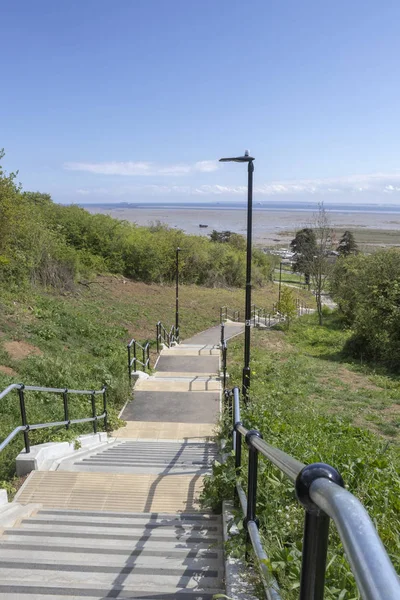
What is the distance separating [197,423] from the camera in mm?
10391

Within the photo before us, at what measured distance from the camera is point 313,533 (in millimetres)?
1172

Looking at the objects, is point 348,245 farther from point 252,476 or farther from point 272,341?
point 252,476

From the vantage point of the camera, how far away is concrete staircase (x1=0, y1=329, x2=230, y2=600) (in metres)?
2.87

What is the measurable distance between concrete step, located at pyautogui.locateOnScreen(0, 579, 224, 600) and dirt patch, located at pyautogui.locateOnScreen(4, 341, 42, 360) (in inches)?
407

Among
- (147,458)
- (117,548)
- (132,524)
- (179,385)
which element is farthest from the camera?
(179,385)

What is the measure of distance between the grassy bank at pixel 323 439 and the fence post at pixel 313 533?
84cm

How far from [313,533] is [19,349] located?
43.5 feet

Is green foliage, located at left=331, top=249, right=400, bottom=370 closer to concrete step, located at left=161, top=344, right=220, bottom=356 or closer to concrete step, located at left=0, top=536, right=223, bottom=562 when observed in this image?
concrete step, located at left=161, top=344, right=220, bottom=356

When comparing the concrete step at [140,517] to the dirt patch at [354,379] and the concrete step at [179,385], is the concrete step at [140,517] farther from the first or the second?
the dirt patch at [354,379]

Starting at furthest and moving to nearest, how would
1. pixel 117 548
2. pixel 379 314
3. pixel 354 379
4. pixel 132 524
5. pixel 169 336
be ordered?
pixel 169 336 < pixel 379 314 < pixel 354 379 < pixel 132 524 < pixel 117 548

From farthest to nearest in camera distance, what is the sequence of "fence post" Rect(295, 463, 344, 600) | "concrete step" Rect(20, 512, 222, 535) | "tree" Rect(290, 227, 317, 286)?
"tree" Rect(290, 227, 317, 286), "concrete step" Rect(20, 512, 222, 535), "fence post" Rect(295, 463, 344, 600)

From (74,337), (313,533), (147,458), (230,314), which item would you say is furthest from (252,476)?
(230,314)

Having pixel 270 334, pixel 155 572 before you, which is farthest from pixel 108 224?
pixel 155 572

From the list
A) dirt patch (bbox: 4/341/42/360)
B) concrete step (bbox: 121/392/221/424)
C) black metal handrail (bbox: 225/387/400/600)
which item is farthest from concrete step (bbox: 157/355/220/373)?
black metal handrail (bbox: 225/387/400/600)
